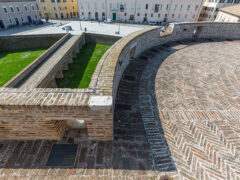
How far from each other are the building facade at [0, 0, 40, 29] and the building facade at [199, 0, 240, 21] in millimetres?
51928

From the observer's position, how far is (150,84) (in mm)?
7574

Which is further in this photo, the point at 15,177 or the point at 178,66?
the point at 178,66

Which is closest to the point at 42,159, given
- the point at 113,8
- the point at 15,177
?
the point at 15,177

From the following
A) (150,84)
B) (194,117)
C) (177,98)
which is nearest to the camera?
(194,117)

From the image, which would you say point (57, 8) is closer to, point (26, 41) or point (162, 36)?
point (26, 41)

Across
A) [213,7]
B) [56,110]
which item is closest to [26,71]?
[56,110]

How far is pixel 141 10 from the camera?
1438 inches

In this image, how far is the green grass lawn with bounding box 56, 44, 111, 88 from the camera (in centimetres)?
1071

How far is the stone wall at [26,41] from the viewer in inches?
652

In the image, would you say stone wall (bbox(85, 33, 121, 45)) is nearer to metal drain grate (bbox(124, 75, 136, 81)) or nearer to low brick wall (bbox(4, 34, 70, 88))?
low brick wall (bbox(4, 34, 70, 88))

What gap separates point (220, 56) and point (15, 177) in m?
14.5

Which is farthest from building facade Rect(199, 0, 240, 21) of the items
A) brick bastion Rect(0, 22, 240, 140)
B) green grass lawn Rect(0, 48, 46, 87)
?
brick bastion Rect(0, 22, 240, 140)

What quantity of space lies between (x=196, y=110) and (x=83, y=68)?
33.9 ft

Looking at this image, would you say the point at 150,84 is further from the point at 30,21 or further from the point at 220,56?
the point at 30,21
